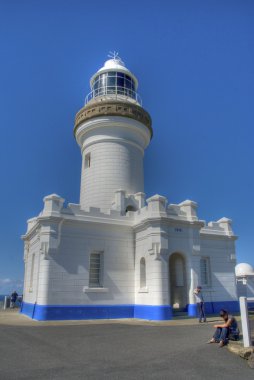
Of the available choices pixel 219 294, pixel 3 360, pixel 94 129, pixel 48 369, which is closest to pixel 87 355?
pixel 48 369

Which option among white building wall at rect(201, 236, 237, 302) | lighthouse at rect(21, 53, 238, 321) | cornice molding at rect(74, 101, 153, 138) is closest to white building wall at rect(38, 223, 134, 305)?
lighthouse at rect(21, 53, 238, 321)

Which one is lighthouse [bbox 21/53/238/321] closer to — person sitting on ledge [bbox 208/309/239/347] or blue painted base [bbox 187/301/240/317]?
blue painted base [bbox 187/301/240/317]

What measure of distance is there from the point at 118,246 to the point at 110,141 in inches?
305

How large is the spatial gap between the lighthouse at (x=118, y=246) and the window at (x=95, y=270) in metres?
0.05

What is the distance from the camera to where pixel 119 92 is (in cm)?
2358

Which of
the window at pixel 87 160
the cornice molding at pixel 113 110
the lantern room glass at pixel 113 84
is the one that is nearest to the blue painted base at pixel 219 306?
the window at pixel 87 160

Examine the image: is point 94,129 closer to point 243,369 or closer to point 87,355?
point 87,355

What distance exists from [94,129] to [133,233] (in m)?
8.29

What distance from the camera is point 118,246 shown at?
18.1 meters

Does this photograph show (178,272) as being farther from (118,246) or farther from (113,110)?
(113,110)

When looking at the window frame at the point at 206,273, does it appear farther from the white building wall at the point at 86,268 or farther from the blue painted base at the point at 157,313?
the white building wall at the point at 86,268

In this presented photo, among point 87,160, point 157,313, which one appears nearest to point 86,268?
point 157,313

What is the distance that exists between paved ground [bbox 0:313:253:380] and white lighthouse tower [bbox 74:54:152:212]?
10722 mm

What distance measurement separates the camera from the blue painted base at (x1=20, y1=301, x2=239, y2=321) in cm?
1552
